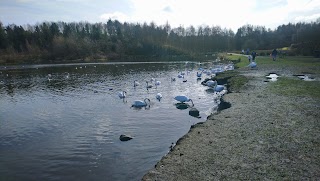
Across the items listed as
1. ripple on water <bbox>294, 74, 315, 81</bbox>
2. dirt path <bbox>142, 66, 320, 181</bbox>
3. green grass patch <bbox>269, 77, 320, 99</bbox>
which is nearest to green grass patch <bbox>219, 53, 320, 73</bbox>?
ripple on water <bbox>294, 74, 315, 81</bbox>

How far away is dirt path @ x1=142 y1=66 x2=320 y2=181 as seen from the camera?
13055 millimetres

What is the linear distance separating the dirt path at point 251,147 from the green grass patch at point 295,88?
13.7 ft

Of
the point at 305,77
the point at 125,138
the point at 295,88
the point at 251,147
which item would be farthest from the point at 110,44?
the point at 251,147

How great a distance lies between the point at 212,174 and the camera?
42.8 feet

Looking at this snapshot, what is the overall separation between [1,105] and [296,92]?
37966 millimetres

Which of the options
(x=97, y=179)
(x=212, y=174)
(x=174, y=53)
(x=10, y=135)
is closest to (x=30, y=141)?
(x=10, y=135)

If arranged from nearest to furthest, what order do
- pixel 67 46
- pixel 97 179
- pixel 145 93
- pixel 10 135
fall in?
1. pixel 97 179
2. pixel 10 135
3. pixel 145 93
4. pixel 67 46

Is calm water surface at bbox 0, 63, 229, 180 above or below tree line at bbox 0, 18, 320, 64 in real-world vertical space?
below

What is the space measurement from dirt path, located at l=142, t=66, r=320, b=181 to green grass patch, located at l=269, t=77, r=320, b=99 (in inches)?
164

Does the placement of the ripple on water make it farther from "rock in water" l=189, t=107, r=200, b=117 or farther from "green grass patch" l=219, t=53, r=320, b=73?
"rock in water" l=189, t=107, r=200, b=117

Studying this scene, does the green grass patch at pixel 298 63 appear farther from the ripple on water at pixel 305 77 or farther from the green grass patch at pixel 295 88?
the green grass patch at pixel 295 88

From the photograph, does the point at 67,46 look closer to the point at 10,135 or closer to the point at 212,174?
the point at 10,135

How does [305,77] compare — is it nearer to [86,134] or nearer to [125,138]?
[125,138]

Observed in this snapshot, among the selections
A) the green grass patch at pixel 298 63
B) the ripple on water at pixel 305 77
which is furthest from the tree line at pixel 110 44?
the ripple on water at pixel 305 77
